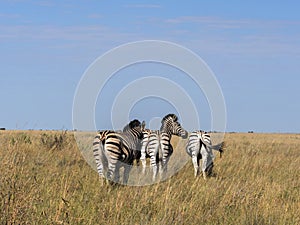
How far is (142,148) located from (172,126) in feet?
5.64

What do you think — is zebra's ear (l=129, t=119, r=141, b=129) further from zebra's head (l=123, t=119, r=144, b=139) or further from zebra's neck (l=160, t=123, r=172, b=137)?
zebra's neck (l=160, t=123, r=172, b=137)

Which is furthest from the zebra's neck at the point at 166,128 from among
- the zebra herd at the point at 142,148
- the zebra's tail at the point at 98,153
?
the zebra's tail at the point at 98,153

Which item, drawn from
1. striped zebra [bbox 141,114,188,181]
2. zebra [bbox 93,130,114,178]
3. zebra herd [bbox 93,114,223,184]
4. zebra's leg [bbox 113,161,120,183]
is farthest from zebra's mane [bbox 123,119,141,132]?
zebra's leg [bbox 113,161,120,183]

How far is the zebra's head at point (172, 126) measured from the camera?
635 inches

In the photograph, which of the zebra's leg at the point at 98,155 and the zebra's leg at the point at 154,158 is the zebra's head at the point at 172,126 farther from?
the zebra's leg at the point at 98,155

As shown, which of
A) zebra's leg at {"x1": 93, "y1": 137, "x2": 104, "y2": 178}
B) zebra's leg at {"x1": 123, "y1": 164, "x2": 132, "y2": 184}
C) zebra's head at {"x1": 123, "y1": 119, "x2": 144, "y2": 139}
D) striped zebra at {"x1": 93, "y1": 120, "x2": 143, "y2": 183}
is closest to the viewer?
zebra's leg at {"x1": 123, "y1": 164, "x2": 132, "y2": 184}

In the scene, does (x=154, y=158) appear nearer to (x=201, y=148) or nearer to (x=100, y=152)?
(x=201, y=148)

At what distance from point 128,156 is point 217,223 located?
20.6 feet

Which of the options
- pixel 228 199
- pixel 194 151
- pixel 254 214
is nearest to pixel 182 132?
pixel 194 151

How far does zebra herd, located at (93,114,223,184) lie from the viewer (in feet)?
41.2

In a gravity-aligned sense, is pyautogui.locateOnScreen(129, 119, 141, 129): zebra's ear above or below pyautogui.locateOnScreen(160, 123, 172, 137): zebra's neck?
below

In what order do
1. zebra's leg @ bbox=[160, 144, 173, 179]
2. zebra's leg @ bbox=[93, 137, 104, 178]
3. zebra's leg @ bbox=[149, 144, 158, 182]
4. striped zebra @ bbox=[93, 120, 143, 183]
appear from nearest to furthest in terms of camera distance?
striped zebra @ bbox=[93, 120, 143, 183]
zebra's leg @ bbox=[93, 137, 104, 178]
zebra's leg @ bbox=[149, 144, 158, 182]
zebra's leg @ bbox=[160, 144, 173, 179]

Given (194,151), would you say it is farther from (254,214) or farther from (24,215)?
(24,215)

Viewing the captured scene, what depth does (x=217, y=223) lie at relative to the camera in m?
7.19
